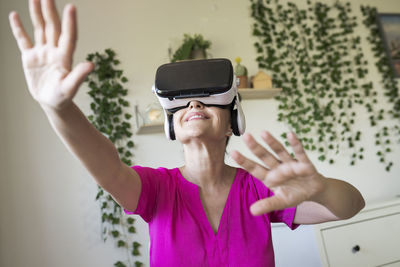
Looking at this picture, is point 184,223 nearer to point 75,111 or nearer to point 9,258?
point 75,111

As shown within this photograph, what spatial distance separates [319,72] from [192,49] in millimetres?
1341

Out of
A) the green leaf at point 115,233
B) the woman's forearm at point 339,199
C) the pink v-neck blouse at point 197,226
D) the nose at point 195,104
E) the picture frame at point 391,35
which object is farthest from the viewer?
the picture frame at point 391,35

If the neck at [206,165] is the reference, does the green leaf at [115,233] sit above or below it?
below

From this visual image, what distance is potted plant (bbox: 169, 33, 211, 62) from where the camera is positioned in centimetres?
235

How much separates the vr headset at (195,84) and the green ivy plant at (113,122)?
1273 millimetres

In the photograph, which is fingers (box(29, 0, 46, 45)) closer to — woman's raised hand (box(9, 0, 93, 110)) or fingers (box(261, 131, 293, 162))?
woman's raised hand (box(9, 0, 93, 110))

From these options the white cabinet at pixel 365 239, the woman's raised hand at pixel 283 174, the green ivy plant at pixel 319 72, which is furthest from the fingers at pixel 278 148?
the green ivy plant at pixel 319 72

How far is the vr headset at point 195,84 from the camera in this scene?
1.00 meters

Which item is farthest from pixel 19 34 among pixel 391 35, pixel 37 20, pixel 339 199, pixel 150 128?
pixel 391 35

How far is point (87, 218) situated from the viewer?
2080 mm

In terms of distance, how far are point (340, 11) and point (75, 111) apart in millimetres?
3315

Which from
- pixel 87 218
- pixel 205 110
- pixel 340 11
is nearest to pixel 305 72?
pixel 340 11

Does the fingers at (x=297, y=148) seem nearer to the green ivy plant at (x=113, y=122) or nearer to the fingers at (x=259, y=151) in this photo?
the fingers at (x=259, y=151)

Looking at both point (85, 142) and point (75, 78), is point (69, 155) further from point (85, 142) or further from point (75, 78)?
point (75, 78)
